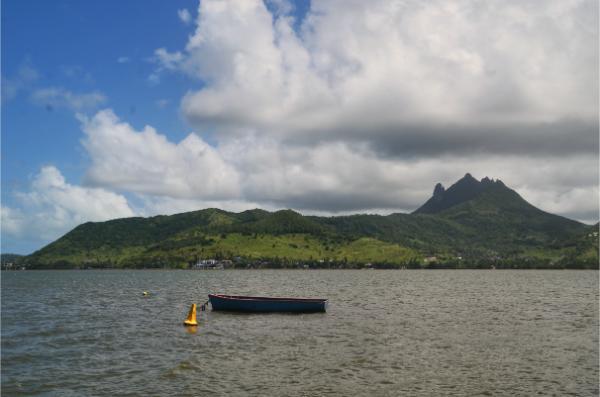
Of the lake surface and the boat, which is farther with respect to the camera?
the boat

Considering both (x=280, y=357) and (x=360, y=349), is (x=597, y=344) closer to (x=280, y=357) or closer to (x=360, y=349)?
(x=360, y=349)

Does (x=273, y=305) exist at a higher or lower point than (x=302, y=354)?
higher

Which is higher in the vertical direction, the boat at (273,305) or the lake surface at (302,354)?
the boat at (273,305)

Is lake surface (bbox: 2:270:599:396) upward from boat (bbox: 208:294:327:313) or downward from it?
downward

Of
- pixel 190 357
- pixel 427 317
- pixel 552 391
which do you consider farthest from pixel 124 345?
pixel 427 317

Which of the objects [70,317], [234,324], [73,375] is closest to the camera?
[73,375]

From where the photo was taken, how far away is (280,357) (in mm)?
42750

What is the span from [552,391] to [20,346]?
46418 millimetres

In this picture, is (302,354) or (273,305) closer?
(302,354)

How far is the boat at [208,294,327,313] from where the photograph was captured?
78438 mm

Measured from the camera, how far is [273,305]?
7906cm

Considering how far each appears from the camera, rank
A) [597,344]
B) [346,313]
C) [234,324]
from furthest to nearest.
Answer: [346,313], [234,324], [597,344]

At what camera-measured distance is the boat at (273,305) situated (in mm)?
78438

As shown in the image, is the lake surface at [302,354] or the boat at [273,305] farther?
the boat at [273,305]
